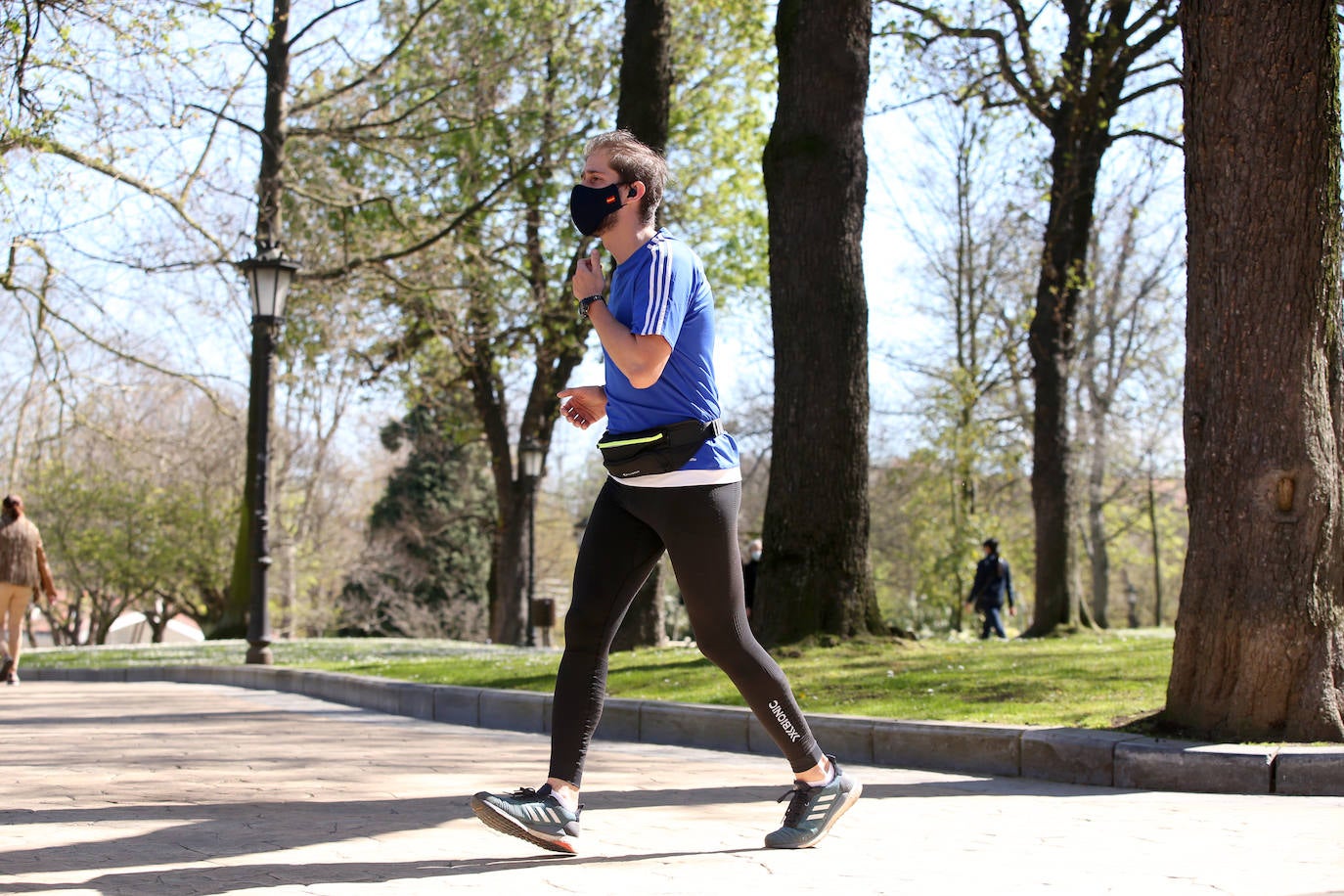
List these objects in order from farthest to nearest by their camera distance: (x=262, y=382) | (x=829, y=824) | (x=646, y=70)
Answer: (x=262, y=382)
(x=646, y=70)
(x=829, y=824)

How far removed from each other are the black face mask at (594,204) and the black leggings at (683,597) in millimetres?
810

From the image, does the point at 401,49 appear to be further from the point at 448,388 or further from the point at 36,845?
the point at 36,845

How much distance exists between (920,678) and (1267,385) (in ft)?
11.1

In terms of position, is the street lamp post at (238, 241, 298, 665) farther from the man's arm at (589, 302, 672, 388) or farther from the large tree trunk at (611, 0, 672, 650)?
the man's arm at (589, 302, 672, 388)

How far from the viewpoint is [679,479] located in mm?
4180

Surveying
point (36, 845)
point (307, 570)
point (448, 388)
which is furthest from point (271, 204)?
point (307, 570)

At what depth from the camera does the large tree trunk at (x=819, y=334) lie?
10.5m

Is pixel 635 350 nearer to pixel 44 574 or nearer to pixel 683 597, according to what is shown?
pixel 683 597

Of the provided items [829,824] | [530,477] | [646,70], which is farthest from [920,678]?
[530,477]

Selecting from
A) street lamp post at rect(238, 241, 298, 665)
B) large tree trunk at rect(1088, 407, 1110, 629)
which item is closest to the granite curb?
street lamp post at rect(238, 241, 298, 665)

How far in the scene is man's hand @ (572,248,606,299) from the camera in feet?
13.8

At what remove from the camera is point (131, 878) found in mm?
3770

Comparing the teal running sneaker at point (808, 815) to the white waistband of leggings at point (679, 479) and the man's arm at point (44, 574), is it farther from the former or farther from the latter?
the man's arm at point (44, 574)

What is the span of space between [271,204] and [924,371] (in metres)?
18.4
